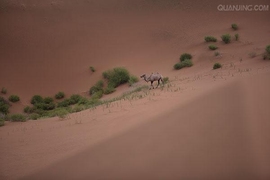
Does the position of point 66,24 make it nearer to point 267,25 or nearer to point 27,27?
point 27,27

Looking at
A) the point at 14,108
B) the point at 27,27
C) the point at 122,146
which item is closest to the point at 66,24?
the point at 27,27

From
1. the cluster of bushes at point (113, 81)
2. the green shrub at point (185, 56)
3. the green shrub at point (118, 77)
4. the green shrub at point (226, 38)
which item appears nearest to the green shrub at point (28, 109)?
the cluster of bushes at point (113, 81)

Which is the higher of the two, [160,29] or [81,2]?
[81,2]

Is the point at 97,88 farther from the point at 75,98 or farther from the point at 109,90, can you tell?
the point at 75,98

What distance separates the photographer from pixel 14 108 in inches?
790

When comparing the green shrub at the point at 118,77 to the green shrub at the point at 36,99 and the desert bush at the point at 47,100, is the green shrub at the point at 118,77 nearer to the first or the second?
the desert bush at the point at 47,100

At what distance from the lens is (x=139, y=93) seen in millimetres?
13703

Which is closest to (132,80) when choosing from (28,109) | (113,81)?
(113,81)

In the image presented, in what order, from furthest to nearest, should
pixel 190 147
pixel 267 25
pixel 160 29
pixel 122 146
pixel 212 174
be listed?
pixel 160 29 < pixel 267 25 < pixel 122 146 < pixel 190 147 < pixel 212 174

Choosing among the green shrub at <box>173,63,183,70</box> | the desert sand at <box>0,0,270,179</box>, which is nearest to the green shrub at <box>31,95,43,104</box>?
the desert sand at <box>0,0,270,179</box>

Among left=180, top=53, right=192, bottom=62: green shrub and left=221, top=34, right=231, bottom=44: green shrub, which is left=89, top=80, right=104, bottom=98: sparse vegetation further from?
left=221, top=34, right=231, bottom=44: green shrub

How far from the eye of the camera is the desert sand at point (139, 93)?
534 centimetres

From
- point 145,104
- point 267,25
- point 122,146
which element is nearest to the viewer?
point 122,146

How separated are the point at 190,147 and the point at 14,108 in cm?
1740
